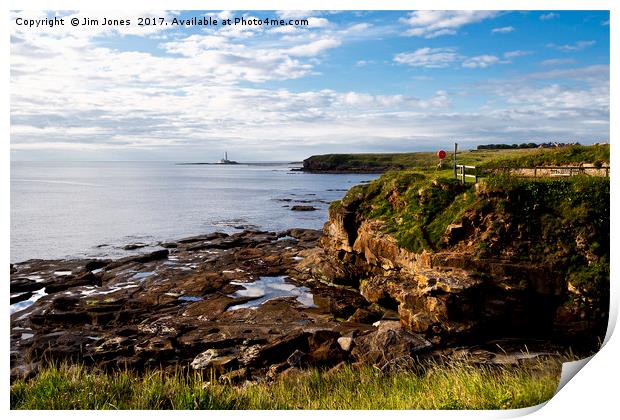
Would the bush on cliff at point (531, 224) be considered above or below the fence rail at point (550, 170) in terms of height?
below

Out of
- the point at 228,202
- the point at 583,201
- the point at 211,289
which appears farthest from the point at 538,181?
the point at 228,202

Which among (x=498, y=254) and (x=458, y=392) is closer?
(x=458, y=392)

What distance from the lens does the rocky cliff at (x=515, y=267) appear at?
1337 cm

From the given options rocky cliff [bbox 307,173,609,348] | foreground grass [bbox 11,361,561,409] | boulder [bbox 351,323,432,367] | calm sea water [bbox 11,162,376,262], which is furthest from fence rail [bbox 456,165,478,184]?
calm sea water [bbox 11,162,376,262]

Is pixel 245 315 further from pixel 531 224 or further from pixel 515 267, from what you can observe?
pixel 531 224

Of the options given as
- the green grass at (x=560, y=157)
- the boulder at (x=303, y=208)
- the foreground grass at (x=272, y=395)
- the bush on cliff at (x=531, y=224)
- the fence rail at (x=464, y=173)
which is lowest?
the boulder at (x=303, y=208)

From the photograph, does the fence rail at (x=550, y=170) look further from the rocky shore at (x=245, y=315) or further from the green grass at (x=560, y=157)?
the rocky shore at (x=245, y=315)

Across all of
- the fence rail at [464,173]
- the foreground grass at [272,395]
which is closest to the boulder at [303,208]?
the fence rail at [464,173]
